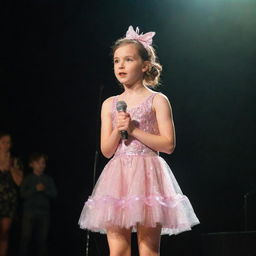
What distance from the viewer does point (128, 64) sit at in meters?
1.95

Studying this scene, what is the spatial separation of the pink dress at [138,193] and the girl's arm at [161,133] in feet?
0.11

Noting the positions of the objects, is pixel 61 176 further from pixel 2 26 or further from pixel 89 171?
pixel 2 26

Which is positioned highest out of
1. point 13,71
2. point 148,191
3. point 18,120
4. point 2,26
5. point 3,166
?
point 2,26

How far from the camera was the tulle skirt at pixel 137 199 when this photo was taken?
174cm

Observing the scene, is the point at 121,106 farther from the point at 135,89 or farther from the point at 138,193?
the point at 138,193

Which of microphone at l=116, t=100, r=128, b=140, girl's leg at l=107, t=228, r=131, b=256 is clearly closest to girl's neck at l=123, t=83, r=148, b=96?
microphone at l=116, t=100, r=128, b=140

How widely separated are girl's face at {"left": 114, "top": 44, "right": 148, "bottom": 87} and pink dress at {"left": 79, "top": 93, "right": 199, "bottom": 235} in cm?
11

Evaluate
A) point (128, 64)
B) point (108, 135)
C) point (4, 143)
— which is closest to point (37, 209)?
point (4, 143)

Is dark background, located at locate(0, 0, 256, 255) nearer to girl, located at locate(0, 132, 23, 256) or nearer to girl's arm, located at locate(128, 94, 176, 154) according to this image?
girl, located at locate(0, 132, 23, 256)

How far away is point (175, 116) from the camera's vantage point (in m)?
4.57

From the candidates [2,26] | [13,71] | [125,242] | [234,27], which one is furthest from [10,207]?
[234,27]

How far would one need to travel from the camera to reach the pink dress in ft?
5.71

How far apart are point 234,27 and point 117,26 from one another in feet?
3.46

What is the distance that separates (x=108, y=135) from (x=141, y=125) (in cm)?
14
